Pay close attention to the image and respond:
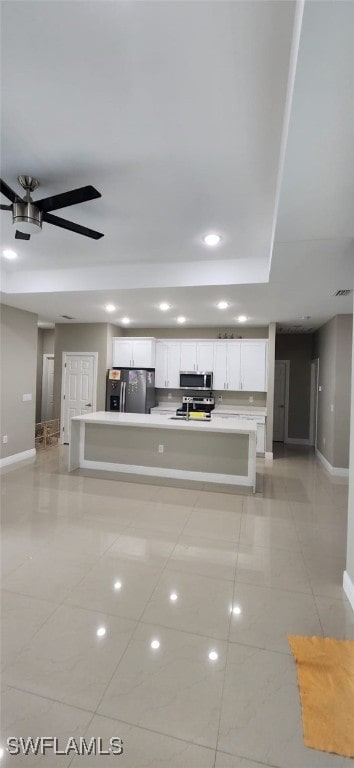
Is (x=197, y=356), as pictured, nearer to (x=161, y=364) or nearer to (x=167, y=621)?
(x=161, y=364)

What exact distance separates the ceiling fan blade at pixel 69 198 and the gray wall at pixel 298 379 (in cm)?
632

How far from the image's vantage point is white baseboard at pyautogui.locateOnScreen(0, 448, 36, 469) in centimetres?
535

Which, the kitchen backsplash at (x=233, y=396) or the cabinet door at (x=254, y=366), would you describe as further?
the kitchen backsplash at (x=233, y=396)

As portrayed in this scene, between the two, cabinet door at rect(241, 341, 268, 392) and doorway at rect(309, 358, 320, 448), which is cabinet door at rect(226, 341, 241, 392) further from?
doorway at rect(309, 358, 320, 448)

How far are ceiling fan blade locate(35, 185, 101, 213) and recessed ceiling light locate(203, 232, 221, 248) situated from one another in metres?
1.35

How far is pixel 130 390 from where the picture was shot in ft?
21.9

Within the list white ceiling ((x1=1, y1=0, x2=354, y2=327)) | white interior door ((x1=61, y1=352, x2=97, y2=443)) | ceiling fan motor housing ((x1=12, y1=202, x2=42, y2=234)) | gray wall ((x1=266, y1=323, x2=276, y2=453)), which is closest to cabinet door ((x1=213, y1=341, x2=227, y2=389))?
gray wall ((x1=266, y1=323, x2=276, y2=453))

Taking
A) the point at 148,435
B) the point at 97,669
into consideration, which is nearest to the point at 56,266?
the point at 148,435

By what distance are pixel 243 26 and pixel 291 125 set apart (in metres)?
0.39

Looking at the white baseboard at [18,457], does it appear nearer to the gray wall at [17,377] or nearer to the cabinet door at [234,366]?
the gray wall at [17,377]

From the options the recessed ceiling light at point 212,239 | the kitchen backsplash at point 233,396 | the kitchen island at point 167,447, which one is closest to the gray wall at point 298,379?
the kitchen backsplash at point 233,396

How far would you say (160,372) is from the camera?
7.07 metres

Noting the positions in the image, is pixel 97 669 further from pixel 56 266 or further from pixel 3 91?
pixel 56 266

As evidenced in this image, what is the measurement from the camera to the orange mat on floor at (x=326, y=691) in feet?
4.48
